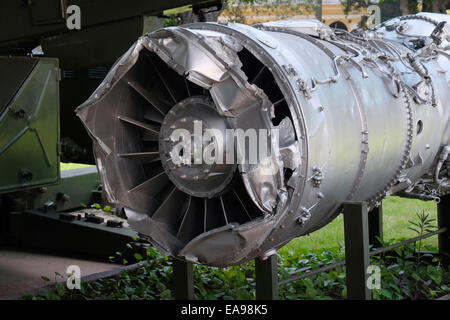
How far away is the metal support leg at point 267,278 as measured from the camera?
139 inches

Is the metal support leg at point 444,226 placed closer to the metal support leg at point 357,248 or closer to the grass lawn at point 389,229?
the grass lawn at point 389,229

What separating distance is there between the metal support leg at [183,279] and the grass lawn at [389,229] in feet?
8.29

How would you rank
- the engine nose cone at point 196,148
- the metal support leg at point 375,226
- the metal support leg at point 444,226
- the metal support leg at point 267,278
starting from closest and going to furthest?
the engine nose cone at point 196,148, the metal support leg at point 267,278, the metal support leg at point 444,226, the metal support leg at point 375,226

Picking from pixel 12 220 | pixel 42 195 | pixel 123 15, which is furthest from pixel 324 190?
pixel 12 220

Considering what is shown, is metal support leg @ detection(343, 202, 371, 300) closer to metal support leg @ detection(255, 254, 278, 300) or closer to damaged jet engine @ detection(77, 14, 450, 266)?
damaged jet engine @ detection(77, 14, 450, 266)

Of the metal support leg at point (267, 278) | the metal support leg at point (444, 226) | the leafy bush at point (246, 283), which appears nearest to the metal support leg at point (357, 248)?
the metal support leg at point (267, 278)

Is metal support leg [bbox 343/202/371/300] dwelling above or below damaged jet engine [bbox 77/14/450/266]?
below

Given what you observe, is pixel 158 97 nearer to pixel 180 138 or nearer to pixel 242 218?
pixel 180 138

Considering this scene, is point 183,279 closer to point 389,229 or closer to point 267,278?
point 267,278

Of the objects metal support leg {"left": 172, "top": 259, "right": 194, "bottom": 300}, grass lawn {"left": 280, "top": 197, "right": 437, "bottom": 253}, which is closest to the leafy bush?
metal support leg {"left": 172, "top": 259, "right": 194, "bottom": 300}

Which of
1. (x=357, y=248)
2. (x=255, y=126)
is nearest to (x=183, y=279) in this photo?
(x=357, y=248)

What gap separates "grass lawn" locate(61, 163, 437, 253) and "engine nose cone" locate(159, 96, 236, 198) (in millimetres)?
3182

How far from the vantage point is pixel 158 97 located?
3611 millimetres

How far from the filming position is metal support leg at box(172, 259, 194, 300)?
3.91 m
